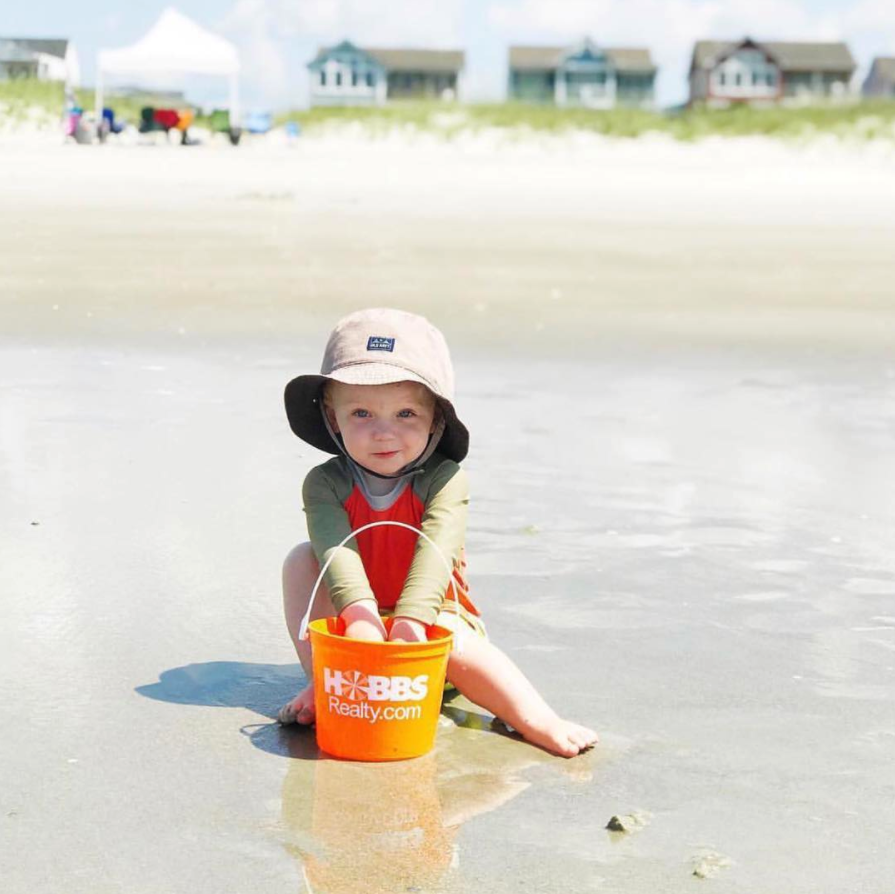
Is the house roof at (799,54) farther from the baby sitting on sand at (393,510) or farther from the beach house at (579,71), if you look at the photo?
the baby sitting on sand at (393,510)

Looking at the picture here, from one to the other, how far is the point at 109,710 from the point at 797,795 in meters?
1.33

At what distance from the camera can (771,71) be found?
8112 centimetres

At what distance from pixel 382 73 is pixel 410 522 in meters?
83.0

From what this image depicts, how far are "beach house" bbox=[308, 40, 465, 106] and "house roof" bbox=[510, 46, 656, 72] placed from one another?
117 inches

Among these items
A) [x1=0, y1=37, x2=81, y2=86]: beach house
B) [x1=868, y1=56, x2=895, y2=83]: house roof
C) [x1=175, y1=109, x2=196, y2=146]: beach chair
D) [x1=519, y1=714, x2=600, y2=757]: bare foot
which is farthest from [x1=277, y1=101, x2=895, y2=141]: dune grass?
[x1=868, y1=56, x2=895, y2=83]: house roof

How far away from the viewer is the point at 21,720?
3125 mm

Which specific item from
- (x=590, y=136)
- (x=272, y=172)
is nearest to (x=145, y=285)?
(x=272, y=172)

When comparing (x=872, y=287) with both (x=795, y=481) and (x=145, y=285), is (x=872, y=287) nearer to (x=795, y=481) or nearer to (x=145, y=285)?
(x=145, y=285)

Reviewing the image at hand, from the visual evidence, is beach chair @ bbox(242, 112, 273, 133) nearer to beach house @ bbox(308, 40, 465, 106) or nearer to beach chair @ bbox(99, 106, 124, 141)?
beach chair @ bbox(99, 106, 124, 141)

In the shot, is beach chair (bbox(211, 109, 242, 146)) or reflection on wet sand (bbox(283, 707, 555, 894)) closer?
reflection on wet sand (bbox(283, 707, 555, 894))

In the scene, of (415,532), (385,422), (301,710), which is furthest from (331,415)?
(301,710)

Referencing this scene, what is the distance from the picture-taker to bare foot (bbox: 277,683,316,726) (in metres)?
3.17

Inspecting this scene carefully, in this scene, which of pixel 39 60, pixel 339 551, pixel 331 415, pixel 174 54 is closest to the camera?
pixel 339 551

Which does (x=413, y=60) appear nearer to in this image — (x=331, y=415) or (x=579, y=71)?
(x=579, y=71)
